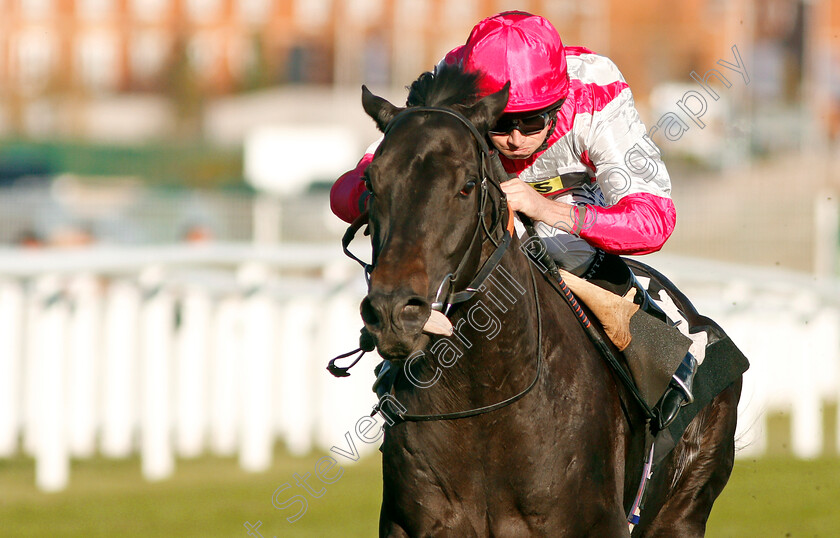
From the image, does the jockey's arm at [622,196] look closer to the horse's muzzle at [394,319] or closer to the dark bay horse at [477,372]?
the dark bay horse at [477,372]

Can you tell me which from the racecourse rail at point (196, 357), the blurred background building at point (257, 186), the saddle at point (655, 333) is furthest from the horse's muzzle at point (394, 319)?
the racecourse rail at point (196, 357)

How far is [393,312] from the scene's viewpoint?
262cm

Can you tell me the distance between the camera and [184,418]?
8.23 m

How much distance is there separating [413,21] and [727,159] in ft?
54.7

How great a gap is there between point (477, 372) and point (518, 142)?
0.70 metres

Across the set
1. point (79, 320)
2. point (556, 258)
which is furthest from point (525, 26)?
point (79, 320)

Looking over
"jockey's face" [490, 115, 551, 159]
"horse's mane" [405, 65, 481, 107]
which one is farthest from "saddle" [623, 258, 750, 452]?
"horse's mane" [405, 65, 481, 107]

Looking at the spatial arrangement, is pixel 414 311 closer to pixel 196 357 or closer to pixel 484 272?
pixel 484 272

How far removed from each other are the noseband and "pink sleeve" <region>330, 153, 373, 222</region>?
36 centimetres

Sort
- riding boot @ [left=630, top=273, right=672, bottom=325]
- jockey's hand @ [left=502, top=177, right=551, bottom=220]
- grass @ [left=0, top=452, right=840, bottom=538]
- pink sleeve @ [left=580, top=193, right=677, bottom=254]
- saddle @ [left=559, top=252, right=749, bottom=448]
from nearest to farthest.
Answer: jockey's hand @ [left=502, top=177, right=551, bottom=220] → pink sleeve @ [left=580, top=193, right=677, bottom=254] → saddle @ [left=559, top=252, right=749, bottom=448] → riding boot @ [left=630, top=273, right=672, bottom=325] → grass @ [left=0, top=452, right=840, bottom=538]

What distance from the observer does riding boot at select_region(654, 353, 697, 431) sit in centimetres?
376

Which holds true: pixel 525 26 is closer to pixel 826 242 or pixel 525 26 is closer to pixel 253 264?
pixel 253 264

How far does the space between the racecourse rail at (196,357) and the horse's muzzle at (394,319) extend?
206 inches

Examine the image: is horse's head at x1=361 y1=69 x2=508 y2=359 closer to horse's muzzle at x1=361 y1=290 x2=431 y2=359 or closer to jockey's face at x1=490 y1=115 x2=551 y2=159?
horse's muzzle at x1=361 y1=290 x2=431 y2=359
